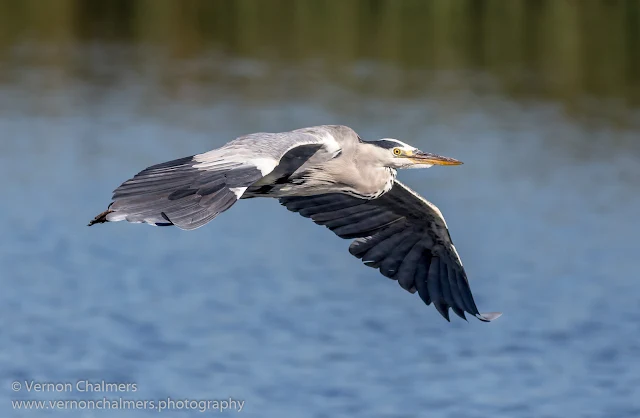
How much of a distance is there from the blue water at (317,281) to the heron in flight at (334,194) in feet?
10.2

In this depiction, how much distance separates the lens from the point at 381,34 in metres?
26.3

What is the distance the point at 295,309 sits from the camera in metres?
13.5

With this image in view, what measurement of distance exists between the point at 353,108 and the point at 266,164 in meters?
14.4

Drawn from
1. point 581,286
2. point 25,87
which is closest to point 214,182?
point 581,286

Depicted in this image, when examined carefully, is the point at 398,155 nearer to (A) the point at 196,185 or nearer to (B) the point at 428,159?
(B) the point at 428,159

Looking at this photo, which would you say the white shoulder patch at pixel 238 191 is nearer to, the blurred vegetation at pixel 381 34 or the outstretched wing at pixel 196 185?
the outstretched wing at pixel 196 185

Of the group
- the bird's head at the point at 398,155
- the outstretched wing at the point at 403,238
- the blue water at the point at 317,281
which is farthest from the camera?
the blue water at the point at 317,281

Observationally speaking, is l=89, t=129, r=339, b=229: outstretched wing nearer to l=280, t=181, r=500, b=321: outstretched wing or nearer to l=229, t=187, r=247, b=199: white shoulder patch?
A: l=229, t=187, r=247, b=199: white shoulder patch

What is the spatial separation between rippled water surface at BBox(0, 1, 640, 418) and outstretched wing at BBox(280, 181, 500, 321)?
9.91 ft

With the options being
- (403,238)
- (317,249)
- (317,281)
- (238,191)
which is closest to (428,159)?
(403,238)

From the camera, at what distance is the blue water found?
39.3 ft

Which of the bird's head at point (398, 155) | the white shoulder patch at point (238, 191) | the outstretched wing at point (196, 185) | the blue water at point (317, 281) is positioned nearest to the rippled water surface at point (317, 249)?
the blue water at point (317, 281)

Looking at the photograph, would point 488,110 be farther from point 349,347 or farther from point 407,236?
point 407,236

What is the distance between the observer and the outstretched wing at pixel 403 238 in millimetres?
8477
